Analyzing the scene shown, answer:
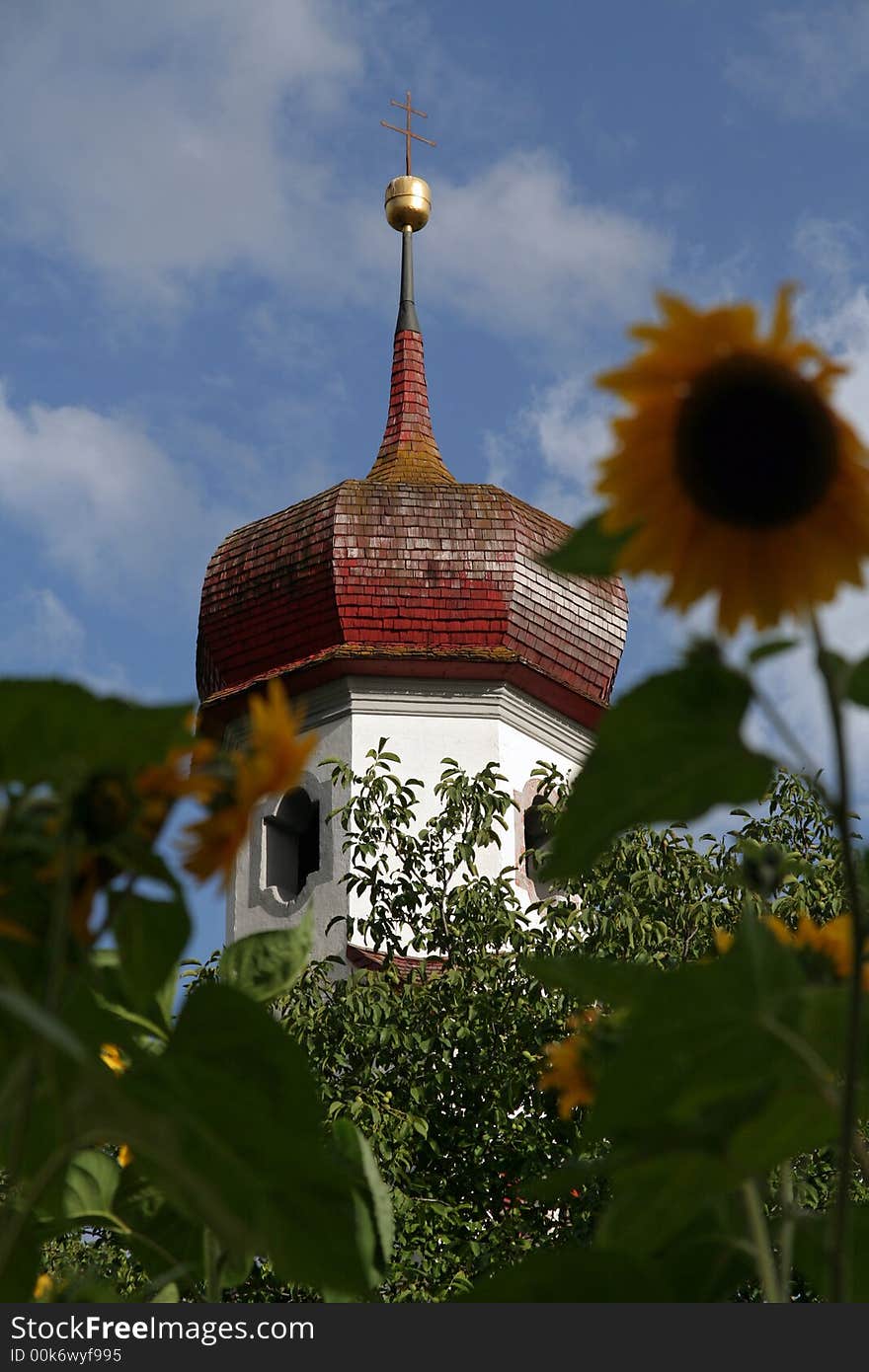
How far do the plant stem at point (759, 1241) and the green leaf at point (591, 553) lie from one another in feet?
1.15

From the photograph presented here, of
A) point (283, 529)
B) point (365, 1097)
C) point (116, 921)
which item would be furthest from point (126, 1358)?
point (283, 529)

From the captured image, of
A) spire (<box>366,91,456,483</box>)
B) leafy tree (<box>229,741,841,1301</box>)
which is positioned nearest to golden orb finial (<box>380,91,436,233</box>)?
spire (<box>366,91,456,483</box>)

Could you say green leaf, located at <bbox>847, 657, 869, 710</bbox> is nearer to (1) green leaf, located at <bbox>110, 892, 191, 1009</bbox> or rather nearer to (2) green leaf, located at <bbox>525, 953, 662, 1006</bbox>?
(2) green leaf, located at <bbox>525, 953, 662, 1006</bbox>

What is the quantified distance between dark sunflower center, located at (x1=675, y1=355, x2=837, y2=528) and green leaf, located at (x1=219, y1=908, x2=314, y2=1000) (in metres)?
0.55

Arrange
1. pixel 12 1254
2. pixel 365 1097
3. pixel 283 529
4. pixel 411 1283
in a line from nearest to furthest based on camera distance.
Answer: pixel 12 1254
pixel 411 1283
pixel 365 1097
pixel 283 529

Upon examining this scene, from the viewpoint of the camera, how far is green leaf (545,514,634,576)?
99 cm

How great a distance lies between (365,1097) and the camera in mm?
12234

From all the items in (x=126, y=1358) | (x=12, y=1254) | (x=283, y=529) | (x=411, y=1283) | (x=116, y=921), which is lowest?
(x=126, y=1358)

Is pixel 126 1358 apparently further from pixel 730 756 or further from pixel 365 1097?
pixel 365 1097

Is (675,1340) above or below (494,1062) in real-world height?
below

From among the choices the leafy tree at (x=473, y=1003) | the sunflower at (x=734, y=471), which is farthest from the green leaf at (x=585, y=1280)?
the leafy tree at (x=473, y=1003)

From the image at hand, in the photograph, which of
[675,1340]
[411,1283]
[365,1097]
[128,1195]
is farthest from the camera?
[365,1097]

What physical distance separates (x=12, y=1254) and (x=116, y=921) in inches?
13.4

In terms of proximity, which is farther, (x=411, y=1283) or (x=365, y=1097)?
(x=365, y=1097)
